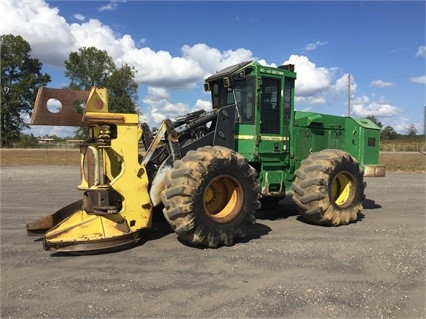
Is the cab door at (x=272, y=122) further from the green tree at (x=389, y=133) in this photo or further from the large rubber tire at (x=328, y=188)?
the green tree at (x=389, y=133)

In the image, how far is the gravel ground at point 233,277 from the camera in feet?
14.3

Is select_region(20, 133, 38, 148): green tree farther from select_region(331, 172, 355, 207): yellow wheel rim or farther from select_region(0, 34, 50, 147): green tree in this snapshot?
select_region(331, 172, 355, 207): yellow wheel rim

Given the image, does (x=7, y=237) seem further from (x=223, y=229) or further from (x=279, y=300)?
(x=279, y=300)

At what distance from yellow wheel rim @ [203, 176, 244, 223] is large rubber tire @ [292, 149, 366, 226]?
1.76 m

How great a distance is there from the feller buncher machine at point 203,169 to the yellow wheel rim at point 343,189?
2 cm

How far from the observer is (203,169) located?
646cm

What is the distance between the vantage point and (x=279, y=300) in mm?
4594

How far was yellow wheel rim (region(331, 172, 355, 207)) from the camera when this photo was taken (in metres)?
9.12

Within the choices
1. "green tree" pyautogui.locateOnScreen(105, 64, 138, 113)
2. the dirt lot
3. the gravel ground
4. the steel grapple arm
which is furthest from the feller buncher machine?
"green tree" pyautogui.locateOnScreen(105, 64, 138, 113)

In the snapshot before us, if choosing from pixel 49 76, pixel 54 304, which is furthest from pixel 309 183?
pixel 49 76

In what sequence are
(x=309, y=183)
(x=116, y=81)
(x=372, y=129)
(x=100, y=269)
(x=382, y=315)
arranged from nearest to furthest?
(x=382, y=315), (x=100, y=269), (x=309, y=183), (x=372, y=129), (x=116, y=81)

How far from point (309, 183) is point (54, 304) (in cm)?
533

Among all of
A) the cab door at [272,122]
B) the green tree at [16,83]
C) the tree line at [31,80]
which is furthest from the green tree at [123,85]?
the cab door at [272,122]

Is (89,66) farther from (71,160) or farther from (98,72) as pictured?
(71,160)
